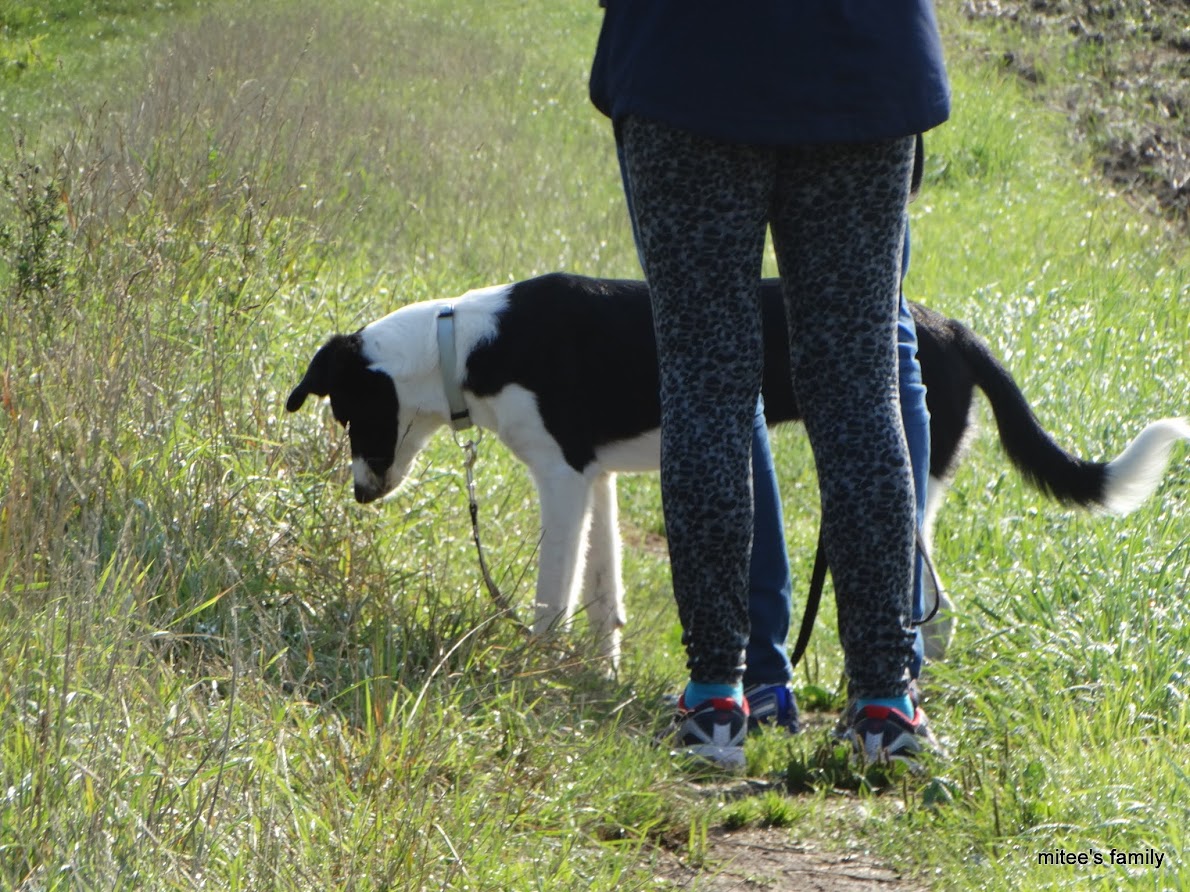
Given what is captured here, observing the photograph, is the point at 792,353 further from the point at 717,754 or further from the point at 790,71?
the point at 717,754

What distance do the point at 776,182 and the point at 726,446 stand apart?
506 mm

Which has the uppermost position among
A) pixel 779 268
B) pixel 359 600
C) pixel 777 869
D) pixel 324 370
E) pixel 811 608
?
pixel 779 268

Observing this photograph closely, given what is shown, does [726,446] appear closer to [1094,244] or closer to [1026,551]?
[1026,551]

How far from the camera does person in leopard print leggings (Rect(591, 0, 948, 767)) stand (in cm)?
259

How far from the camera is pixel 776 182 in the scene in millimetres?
2756

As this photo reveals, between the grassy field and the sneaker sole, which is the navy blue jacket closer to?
the grassy field

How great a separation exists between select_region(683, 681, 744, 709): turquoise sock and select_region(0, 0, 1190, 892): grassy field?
166mm

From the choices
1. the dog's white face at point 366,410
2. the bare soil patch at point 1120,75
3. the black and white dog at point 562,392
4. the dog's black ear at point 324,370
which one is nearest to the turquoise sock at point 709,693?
the black and white dog at point 562,392

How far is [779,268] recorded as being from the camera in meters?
2.79

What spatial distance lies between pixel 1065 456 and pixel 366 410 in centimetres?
200

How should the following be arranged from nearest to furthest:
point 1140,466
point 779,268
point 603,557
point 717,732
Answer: point 779,268
point 717,732
point 1140,466
point 603,557

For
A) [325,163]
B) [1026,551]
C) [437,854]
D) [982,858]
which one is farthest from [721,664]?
[325,163]

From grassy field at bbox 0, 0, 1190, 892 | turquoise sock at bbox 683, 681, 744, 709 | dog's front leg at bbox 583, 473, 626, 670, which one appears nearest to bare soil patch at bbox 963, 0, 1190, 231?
grassy field at bbox 0, 0, 1190, 892

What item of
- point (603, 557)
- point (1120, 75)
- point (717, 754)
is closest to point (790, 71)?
point (717, 754)
